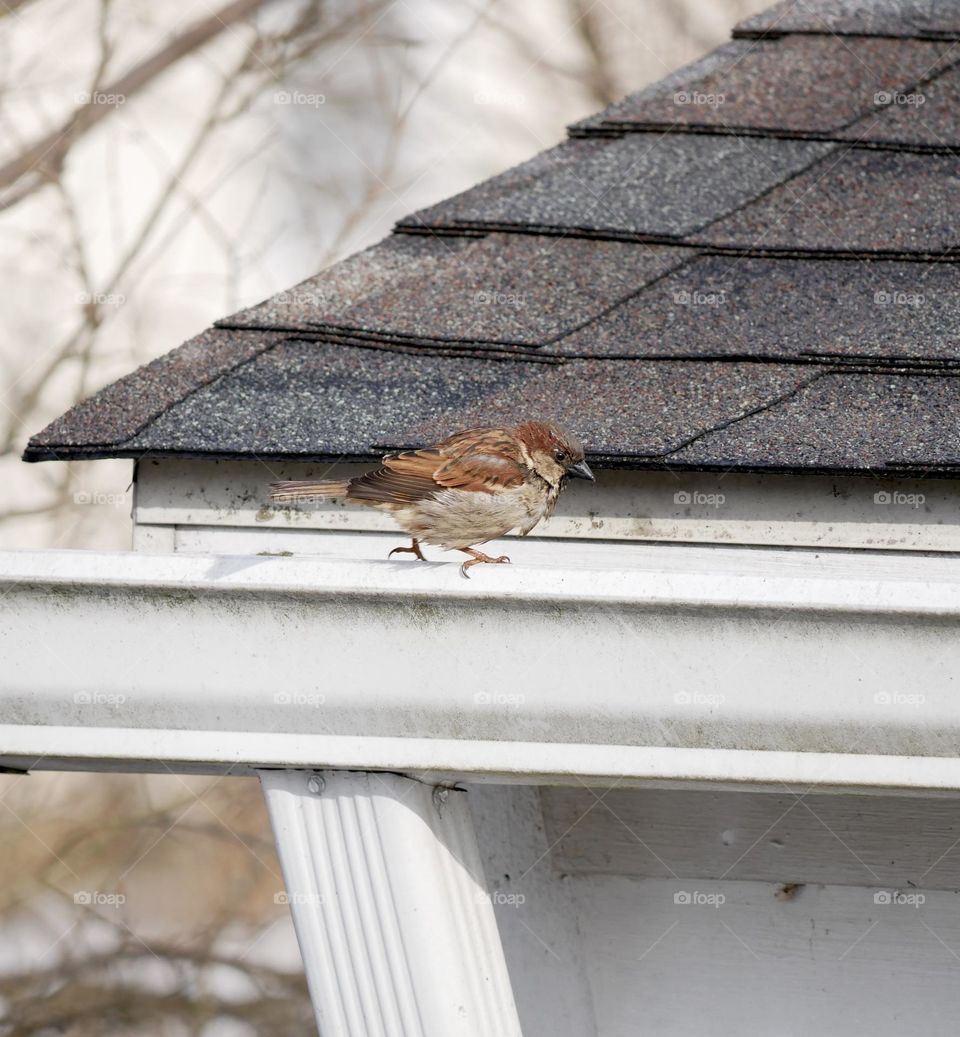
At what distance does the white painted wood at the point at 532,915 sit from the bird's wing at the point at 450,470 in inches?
23.2

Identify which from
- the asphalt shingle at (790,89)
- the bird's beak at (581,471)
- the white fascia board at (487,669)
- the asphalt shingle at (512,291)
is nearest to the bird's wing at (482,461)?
the bird's beak at (581,471)

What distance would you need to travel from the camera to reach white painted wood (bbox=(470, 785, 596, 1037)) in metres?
2.54

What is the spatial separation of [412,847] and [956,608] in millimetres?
763

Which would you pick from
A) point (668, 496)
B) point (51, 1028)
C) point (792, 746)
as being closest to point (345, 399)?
point (668, 496)

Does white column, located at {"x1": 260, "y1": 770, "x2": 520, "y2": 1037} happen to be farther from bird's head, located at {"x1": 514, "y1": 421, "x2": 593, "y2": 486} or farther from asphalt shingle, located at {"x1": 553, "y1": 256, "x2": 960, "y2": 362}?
asphalt shingle, located at {"x1": 553, "y1": 256, "x2": 960, "y2": 362}

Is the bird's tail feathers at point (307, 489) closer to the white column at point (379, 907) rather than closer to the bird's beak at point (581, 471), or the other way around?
the bird's beak at point (581, 471)

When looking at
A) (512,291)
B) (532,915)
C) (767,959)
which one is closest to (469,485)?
(512,291)

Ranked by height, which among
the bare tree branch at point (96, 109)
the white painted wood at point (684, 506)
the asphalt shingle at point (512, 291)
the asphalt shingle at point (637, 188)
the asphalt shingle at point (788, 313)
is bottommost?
the white painted wood at point (684, 506)

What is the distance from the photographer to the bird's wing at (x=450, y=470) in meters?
2.72

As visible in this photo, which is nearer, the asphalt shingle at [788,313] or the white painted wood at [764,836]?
the white painted wood at [764,836]

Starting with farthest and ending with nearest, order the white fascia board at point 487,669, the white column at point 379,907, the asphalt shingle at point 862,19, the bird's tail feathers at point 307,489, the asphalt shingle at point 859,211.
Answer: the asphalt shingle at point 862,19 → the asphalt shingle at point 859,211 → the bird's tail feathers at point 307,489 → the white column at point 379,907 → the white fascia board at point 487,669

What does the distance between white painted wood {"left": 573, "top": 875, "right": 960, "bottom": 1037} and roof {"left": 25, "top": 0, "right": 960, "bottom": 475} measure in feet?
2.44

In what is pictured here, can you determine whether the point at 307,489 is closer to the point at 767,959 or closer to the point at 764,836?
the point at 764,836

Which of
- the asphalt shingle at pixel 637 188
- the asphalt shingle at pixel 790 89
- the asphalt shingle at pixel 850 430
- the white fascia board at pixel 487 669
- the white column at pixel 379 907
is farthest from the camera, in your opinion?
the asphalt shingle at pixel 790 89
